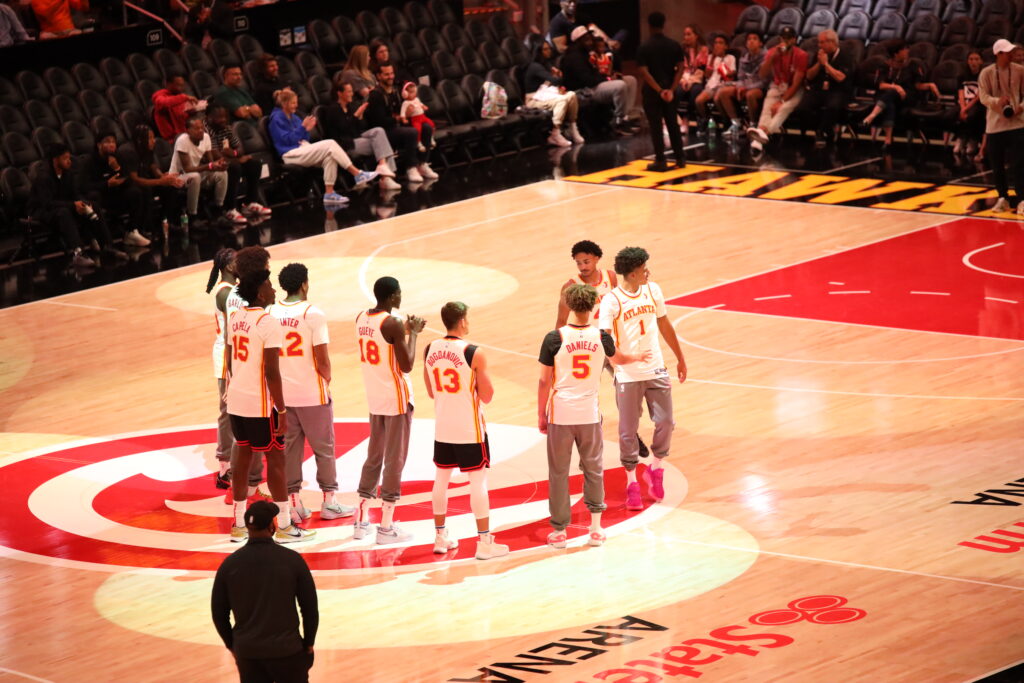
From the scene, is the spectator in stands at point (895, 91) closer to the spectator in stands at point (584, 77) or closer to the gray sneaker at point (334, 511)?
the spectator in stands at point (584, 77)

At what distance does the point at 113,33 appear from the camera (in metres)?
19.6

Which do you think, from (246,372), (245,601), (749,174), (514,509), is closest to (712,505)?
(514,509)

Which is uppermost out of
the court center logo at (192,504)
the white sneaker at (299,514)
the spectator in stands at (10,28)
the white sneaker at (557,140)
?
the spectator in stands at (10,28)

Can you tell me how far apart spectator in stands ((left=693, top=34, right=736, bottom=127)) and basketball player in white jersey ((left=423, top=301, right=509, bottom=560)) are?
554 inches

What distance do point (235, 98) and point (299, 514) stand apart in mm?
10364

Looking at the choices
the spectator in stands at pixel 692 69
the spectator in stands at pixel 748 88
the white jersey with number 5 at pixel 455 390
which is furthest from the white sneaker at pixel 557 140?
the white jersey with number 5 at pixel 455 390

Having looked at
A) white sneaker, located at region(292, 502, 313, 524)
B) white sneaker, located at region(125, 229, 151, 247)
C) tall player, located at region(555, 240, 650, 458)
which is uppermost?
tall player, located at region(555, 240, 650, 458)

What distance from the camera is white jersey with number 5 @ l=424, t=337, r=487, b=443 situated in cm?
881

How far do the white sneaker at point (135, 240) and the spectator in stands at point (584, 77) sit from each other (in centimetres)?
714

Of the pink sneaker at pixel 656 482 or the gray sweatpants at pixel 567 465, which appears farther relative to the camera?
the pink sneaker at pixel 656 482

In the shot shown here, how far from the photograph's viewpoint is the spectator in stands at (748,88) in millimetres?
21953

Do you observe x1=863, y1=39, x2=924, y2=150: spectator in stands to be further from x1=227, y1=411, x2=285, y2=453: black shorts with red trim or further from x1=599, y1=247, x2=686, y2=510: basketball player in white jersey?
x1=227, y1=411, x2=285, y2=453: black shorts with red trim

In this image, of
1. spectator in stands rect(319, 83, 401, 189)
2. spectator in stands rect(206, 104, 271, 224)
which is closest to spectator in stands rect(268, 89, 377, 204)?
spectator in stands rect(319, 83, 401, 189)

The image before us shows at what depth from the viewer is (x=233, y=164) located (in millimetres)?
18484
